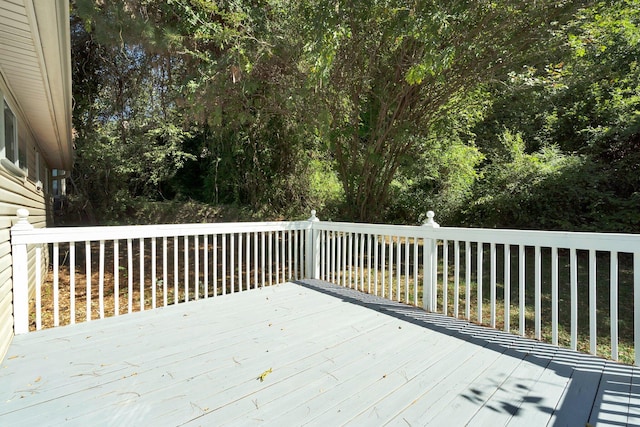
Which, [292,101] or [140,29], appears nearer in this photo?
[140,29]

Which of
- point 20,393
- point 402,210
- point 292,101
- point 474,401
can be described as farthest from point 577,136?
point 20,393

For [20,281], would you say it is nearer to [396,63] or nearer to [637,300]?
[637,300]

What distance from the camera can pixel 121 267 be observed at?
671cm

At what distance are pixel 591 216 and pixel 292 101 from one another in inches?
259

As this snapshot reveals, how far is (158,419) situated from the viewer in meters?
1.67

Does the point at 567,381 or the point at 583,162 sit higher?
the point at 583,162

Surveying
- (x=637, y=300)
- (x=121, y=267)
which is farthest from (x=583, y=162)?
(x=121, y=267)

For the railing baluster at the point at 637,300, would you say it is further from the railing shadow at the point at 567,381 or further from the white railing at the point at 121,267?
the white railing at the point at 121,267

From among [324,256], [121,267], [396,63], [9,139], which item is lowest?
[121,267]

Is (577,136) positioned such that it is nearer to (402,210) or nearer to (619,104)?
(619,104)

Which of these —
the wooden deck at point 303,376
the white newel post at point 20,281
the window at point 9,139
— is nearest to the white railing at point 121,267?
the white newel post at point 20,281

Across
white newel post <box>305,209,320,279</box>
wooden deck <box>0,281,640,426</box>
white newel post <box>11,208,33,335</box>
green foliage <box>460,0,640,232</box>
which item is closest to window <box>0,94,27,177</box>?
white newel post <box>11,208,33,335</box>

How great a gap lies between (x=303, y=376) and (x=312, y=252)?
279 centimetres

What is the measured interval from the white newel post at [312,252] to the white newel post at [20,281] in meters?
3.06
